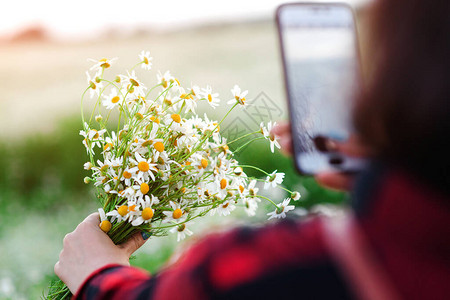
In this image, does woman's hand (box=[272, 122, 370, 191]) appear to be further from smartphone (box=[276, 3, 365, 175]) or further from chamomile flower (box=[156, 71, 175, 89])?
chamomile flower (box=[156, 71, 175, 89])

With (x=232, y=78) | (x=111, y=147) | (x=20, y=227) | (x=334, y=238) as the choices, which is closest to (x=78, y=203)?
(x=20, y=227)

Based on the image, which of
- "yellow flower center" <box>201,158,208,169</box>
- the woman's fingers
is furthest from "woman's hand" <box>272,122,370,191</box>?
"yellow flower center" <box>201,158,208,169</box>

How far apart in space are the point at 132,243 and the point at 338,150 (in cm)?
32

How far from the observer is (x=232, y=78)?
374 cm

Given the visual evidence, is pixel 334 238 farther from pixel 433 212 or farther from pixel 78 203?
pixel 78 203

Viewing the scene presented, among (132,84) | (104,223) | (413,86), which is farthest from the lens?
(132,84)

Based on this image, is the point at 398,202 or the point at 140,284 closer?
the point at 398,202

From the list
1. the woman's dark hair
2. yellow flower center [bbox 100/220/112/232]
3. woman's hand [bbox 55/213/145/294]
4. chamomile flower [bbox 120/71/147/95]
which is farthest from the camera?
chamomile flower [bbox 120/71/147/95]

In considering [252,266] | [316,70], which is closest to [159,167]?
[316,70]

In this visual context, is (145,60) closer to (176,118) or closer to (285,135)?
(176,118)

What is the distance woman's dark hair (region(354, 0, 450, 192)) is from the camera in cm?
34

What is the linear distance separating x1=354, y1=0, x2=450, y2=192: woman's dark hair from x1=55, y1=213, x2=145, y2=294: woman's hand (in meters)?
0.35

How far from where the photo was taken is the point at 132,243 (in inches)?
28.8

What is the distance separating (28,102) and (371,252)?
3.58 metres
